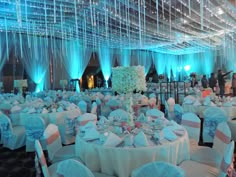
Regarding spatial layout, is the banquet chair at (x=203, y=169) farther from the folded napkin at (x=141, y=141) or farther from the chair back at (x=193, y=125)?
the chair back at (x=193, y=125)

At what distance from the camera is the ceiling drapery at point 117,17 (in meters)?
7.15

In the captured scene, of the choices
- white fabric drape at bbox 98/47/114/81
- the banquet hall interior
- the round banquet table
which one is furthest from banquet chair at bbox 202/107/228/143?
white fabric drape at bbox 98/47/114/81

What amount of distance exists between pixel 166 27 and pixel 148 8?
9.53ft

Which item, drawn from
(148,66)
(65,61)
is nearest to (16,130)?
(65,61)

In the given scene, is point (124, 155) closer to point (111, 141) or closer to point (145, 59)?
point (111, 141)

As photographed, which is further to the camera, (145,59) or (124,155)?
(145,59)

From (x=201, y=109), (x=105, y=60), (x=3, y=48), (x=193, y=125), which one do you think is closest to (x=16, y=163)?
(x=193, y=125)

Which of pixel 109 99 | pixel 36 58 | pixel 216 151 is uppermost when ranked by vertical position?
pixel 36 58

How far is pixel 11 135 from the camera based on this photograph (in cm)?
457

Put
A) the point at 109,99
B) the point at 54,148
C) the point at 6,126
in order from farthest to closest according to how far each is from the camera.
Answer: the point at 109,99 → the point at 6,126 → the point at 54,148

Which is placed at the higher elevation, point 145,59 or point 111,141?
point 145,59

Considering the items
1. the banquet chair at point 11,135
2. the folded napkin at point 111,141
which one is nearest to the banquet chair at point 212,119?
the folded napkin at point 111,141

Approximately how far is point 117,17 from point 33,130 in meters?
5.40

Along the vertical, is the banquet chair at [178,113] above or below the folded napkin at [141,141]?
below
